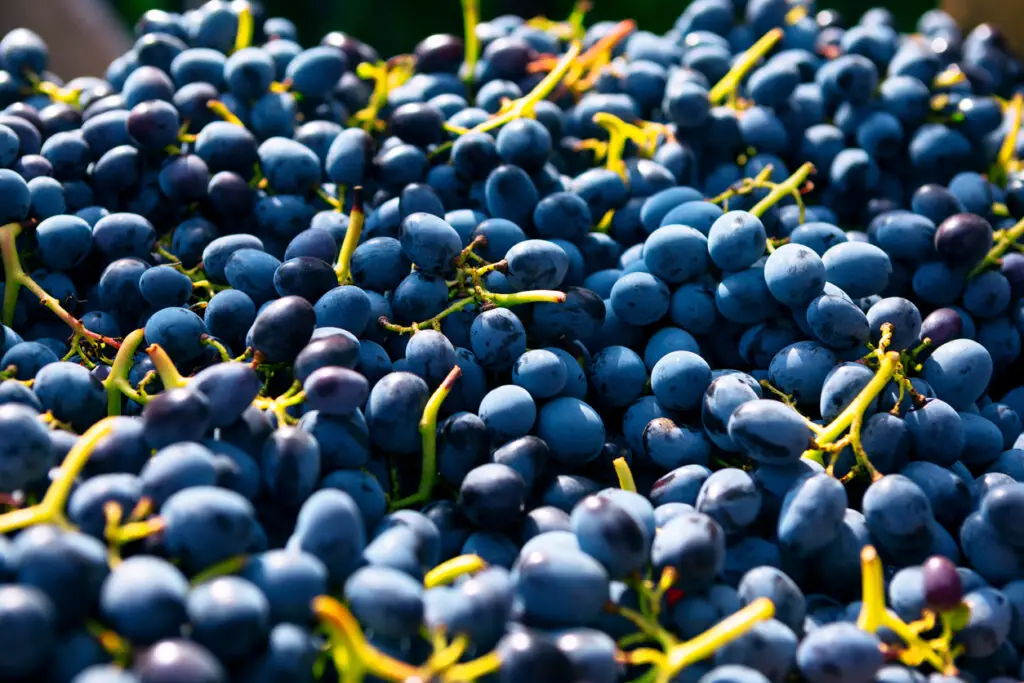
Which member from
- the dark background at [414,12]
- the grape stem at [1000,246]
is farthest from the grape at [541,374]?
the dark background at [414,12]

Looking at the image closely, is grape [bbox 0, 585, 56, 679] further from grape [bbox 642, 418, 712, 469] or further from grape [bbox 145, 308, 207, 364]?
grape [bbox 642, 418, 712, 469]

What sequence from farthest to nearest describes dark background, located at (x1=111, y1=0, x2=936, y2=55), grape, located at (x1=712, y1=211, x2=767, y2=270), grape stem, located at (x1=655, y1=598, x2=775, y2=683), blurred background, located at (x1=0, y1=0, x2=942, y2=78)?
dark background, located at (x1=111, y1=0, x2=936, y2=55) < blurred background, located at (x1=0, y1=0, x2=942, y2=78) < grape, located at (x1=712, y1=211, x2=767, y2=270) < grape stem, located at (x1=655, y1=598, x2=775, y2=683)

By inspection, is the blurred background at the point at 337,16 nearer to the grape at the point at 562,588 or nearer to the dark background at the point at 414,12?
the dark background at the point at 414,12

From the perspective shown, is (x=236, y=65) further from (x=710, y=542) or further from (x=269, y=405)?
(x=710, y=542)

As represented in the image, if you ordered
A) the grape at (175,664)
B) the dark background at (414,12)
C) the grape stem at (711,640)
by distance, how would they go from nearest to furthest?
the grape at (175,664) < the grape stem at (711,640) < the dark background at (414,12)

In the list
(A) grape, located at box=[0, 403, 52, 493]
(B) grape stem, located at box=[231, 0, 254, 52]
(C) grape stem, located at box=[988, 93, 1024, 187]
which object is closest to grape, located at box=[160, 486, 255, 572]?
(A) grape, located at box=[0, 403, 52, 493]
